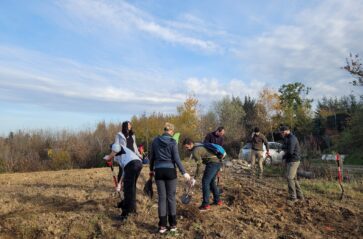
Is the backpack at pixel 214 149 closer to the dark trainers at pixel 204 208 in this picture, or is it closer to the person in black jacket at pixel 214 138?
the person in black jacket at pixel 214 138

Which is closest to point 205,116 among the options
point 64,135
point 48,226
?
point 64,135

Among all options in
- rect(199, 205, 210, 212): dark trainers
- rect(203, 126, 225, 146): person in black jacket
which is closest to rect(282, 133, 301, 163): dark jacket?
rect(203, 126, 225, 146): person in black jacket

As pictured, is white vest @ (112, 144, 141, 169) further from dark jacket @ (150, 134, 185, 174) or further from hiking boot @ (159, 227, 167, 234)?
hiking boot @ (159, 227, 167, 234)

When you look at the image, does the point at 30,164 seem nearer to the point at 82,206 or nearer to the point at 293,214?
the point at 82,206

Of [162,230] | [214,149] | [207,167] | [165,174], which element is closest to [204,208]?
[207,167]

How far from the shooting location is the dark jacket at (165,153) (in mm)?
5699

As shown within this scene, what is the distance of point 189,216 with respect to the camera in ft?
22.0

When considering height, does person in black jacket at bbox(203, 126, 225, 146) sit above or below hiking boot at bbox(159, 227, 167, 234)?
above

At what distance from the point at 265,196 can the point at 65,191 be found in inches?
203

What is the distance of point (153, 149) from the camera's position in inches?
229

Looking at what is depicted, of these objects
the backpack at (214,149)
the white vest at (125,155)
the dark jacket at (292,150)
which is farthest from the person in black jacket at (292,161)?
the white vest at (125,155)

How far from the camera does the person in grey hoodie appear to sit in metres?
5.68

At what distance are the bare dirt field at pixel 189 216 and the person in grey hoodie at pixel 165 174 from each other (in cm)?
30

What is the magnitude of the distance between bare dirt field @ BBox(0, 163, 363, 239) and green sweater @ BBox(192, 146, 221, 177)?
1.00m
